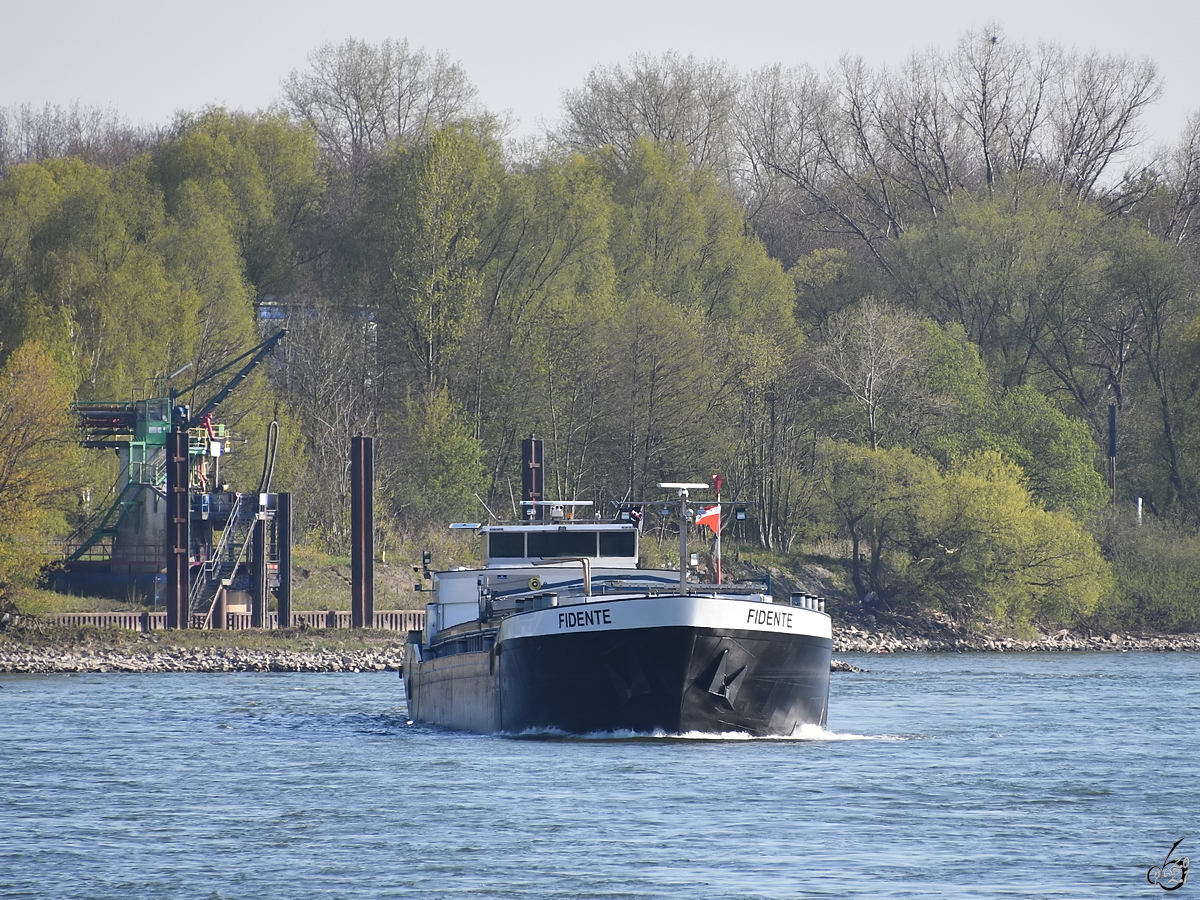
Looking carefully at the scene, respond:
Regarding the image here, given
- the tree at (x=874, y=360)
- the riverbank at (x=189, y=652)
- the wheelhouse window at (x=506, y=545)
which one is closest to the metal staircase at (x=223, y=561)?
the riverbank at (x=189, y=652)

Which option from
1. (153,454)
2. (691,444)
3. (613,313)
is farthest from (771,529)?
(153,454)

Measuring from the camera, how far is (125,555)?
6588 cm

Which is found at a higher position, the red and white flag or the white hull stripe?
the red and white flag

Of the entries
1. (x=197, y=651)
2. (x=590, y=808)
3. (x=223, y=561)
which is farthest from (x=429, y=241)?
(x=590, y=808)

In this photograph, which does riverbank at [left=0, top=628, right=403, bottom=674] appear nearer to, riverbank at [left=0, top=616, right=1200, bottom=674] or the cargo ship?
riverbank at [left=0, top=616, right=1200, bottom=674]

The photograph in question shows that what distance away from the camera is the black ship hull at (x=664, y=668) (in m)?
31.2

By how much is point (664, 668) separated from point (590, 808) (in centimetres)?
615

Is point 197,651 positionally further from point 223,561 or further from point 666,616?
point 666,616

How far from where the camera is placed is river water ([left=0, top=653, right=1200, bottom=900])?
2081cm

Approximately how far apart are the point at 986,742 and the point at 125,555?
3984 cm

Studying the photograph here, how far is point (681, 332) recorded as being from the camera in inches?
3029

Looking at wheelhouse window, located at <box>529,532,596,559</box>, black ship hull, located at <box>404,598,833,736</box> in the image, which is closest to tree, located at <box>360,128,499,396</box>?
wheelhouse window, located at <box>529,532,596,559</box>

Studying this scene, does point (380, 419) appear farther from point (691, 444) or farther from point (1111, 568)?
point (1111, 568)

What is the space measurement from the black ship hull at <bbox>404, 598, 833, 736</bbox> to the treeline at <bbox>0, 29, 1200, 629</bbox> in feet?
132
